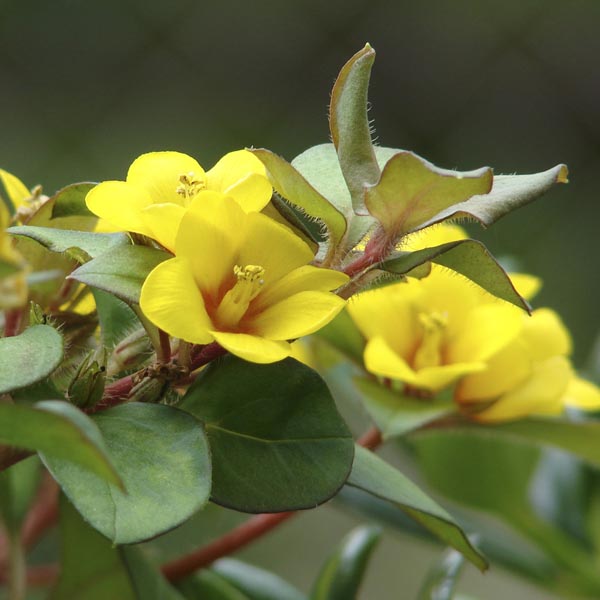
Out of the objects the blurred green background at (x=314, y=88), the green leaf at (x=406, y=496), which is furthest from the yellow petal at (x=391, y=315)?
the blurred green background at (x=314, y=88)

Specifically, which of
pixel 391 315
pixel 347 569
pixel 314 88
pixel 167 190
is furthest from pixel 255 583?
pixel 314 88

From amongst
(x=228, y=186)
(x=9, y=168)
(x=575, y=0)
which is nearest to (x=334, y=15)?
(x=575, y=0)

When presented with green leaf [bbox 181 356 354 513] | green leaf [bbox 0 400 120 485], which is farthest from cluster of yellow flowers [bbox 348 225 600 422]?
green leaf [bbox 0 400 120 485]

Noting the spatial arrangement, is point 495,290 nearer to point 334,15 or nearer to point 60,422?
point 60,422

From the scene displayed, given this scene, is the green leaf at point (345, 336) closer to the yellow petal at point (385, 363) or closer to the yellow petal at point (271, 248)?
the yellow petal at point (385, 363)

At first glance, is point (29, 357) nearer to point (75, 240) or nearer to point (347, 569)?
point (75, 240)
